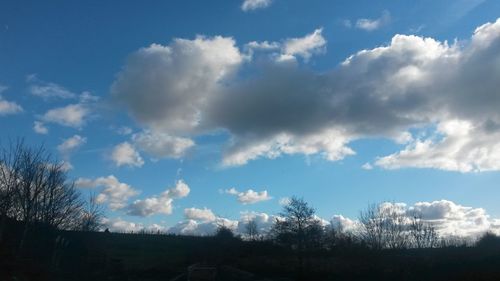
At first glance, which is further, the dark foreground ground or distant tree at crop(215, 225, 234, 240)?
distant tree at crop(215, 225, 234, 240)

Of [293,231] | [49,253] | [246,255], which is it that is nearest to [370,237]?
[293,231]

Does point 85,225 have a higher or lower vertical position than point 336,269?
higher

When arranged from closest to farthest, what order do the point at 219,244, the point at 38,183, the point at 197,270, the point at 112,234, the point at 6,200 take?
1. the point at 6,200
2. the point at 197,270
3. the point at 38,183
4. the point at 219,244
5. the point at 112,234

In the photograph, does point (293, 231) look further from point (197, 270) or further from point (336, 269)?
point (197, 270)

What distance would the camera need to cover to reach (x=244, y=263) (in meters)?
54.0

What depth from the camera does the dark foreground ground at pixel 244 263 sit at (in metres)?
45.4

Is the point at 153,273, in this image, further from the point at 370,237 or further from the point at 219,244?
the point at 370,237

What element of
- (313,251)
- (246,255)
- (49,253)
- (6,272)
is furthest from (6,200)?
(313,251)

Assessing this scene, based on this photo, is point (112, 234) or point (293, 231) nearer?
point (293, 231)

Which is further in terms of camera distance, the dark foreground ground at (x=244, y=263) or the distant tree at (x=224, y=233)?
the distant tree at (x=224, y=233)

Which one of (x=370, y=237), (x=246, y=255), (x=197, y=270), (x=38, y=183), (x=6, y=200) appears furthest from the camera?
(x=370, y=237)

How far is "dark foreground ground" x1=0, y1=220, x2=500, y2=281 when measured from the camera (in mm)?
45375

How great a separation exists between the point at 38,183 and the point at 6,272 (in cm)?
2377

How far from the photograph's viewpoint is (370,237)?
281 ft
